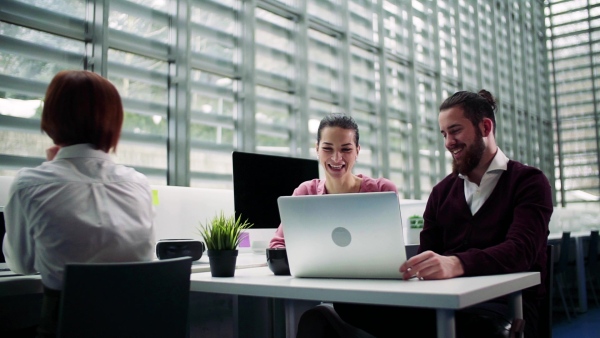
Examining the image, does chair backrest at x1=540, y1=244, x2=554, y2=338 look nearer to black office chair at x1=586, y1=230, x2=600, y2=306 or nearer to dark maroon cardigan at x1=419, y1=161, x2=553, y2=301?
dark maroon cardigan at x1=419, y1=161, x2=553, y2=301

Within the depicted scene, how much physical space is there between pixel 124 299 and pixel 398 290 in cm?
65

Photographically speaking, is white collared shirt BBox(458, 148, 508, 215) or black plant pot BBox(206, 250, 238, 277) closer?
black plant pot BBox(206, 250, 238, 277)

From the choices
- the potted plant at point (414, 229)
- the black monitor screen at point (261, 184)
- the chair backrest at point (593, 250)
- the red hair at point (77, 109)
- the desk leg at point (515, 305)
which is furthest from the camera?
the chair backrest at point (593, 250)

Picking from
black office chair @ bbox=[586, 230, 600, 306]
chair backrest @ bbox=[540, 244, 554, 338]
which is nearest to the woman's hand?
chair backrest @ bbox=[540, 244, 554, 338]

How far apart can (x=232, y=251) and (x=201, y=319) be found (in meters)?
1.71

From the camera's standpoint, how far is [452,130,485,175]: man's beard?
76.0 inches

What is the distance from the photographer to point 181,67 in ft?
13.0

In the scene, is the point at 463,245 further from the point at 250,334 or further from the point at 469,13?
the point at 469,13

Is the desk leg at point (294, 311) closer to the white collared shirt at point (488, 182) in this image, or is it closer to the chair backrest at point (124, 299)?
the chair backrest at point (124, 299)

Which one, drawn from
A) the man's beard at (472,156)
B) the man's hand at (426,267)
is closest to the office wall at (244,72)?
the man's beard at (472,156)

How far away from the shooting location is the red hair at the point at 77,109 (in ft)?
5.24

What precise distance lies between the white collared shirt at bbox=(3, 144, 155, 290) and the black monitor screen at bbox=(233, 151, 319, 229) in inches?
48.6

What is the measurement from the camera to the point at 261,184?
2.98 metres

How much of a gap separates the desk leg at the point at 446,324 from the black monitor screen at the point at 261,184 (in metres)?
1.79
